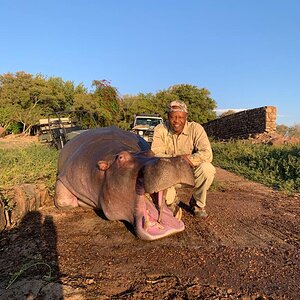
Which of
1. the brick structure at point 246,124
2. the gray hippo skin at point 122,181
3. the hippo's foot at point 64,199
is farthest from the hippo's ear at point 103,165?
the brick structure at point 246,124

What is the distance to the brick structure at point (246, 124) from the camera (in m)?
14.0

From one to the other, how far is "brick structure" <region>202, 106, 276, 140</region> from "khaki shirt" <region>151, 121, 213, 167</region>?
1059cm

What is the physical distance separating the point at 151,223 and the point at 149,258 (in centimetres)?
31

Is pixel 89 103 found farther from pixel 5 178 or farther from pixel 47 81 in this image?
pixel 5 178

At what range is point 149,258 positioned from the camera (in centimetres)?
266

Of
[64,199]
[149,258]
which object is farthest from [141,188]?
[64,199]

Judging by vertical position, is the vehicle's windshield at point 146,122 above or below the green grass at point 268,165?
above

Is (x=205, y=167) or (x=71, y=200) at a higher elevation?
(x=205, y=167)

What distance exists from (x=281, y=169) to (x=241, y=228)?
3985 mm

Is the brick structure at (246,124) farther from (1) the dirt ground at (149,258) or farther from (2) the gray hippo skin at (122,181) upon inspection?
(2) the gray hippo skin at (122,181)

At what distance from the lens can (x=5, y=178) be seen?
161 inches

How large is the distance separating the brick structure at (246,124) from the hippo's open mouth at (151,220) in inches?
470

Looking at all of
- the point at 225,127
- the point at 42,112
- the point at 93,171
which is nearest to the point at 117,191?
the point at 93,171

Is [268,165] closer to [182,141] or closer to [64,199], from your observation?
[182,141]
